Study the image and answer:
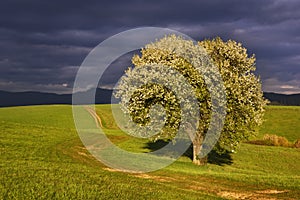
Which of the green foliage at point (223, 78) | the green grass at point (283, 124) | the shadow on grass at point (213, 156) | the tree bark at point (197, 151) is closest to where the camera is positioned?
the green foliage at point (223, 78)

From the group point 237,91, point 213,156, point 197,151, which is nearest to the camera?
point 237,91

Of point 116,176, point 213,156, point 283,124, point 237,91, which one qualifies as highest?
point 237,91

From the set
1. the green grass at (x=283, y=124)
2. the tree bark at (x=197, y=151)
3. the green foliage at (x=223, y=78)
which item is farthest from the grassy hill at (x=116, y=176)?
the green grass at (x=283, y=124)

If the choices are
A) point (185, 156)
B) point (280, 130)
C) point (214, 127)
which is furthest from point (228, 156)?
point (280, 130)

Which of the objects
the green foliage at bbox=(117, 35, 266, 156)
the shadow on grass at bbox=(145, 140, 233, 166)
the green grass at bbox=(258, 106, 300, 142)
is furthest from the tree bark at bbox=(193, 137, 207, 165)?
the green grass at bbox=(258, 106, 300, 142)

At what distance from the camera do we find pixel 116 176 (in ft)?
103

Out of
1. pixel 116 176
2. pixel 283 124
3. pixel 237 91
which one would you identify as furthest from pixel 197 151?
pixel 283 124

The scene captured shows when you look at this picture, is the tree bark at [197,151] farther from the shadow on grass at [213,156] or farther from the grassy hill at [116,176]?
the shadow on grass at [213,156]

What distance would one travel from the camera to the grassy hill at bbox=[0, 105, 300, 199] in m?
22.9

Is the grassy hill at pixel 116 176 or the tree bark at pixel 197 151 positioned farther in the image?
the tree bark at pixel 197 151

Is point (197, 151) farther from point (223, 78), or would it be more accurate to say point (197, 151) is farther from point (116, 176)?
point (116, 176)

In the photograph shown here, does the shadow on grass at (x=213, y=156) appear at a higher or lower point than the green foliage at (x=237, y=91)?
lower

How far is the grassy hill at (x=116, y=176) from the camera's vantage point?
2286cm

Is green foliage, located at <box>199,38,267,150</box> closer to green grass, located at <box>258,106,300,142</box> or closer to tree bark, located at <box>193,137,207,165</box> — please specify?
tree bark, located at <box>193,137,207,165</box>
